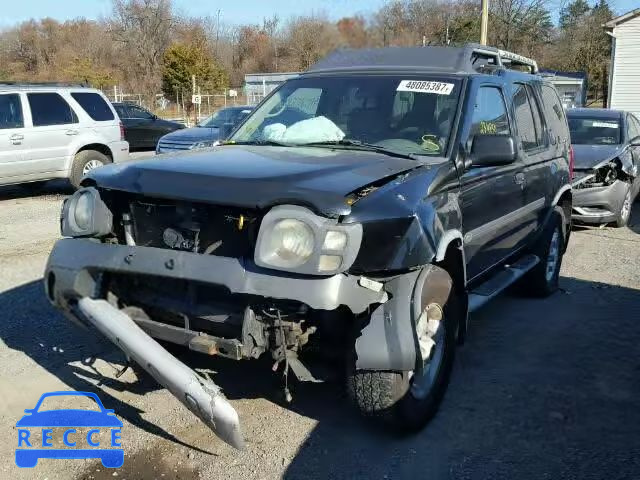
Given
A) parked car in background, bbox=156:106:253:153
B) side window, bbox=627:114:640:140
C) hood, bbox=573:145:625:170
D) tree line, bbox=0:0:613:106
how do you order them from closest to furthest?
hood, bbox=573:145:625:170
side window, bbox=627:114:640:140
parked car in background, bbox=156:106:253:153
tree line, bbox=0:0:613:106

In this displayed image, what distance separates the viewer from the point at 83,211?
11.9 feet

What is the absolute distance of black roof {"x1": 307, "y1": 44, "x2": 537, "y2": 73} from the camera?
4.72 meters

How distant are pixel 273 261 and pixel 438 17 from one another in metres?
4.49

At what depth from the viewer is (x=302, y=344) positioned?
3.25m

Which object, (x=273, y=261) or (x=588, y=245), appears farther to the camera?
(x=588, y=245)

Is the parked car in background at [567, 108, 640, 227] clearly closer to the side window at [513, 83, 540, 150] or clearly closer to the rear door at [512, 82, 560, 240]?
the rear door at [512, 82, 560, 240]

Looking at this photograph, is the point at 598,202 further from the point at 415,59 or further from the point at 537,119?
the point at 415,59

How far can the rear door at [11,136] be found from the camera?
424 inches

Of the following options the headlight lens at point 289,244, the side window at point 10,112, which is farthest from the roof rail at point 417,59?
the side window at point 10,112

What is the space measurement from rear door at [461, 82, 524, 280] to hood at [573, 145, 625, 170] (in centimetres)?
450

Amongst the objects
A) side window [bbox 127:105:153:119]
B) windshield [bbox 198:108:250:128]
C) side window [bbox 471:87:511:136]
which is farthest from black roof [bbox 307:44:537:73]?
side window [bbox 127:105:153:119]

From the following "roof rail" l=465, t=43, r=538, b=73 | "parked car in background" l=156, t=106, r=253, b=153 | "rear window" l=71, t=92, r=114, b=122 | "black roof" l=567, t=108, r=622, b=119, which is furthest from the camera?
"parked car in background" l=156, t=106, r=253, b=153

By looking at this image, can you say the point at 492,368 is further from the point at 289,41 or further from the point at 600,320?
the point at 289,41

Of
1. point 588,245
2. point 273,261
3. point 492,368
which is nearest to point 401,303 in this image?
point 273,261
